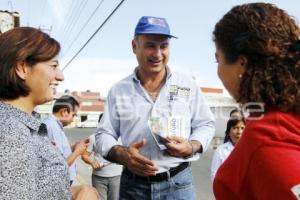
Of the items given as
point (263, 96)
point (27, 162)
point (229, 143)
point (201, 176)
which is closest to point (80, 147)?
point (229, 143)

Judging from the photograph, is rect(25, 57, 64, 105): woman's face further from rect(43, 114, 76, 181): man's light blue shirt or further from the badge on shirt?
rect(43, 114, 76, 181): man's light blue shirt

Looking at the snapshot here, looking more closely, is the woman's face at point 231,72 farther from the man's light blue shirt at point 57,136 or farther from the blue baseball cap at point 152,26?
the man's light blue shirt at point 57,136

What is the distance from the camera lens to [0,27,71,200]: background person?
1.62 metres

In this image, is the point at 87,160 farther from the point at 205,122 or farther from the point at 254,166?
the point at 254,166

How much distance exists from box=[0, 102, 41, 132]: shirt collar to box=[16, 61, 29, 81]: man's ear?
0.51ft

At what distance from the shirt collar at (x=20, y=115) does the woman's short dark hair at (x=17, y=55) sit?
3.5 inches

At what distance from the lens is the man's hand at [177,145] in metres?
2.68

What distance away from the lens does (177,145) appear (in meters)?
2.68

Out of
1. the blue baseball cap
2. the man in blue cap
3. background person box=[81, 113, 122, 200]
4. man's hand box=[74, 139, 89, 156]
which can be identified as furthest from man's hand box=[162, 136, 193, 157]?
background person box=[81, 113, 122, 200]

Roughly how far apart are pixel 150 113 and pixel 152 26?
2.05 ft

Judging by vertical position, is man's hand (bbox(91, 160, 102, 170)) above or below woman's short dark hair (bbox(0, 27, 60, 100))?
below

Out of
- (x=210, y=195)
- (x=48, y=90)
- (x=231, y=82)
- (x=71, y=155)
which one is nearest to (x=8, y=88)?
(x=48, y=90)

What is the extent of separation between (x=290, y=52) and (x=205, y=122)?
62.8 inches

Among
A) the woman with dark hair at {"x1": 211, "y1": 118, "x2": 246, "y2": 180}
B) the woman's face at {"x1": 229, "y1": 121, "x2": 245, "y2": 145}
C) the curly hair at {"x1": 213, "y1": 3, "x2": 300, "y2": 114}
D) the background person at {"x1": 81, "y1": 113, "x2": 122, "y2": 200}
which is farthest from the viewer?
the background person at {"x1": 81, "y1": 113, "x2": 122, "y2": 200}
